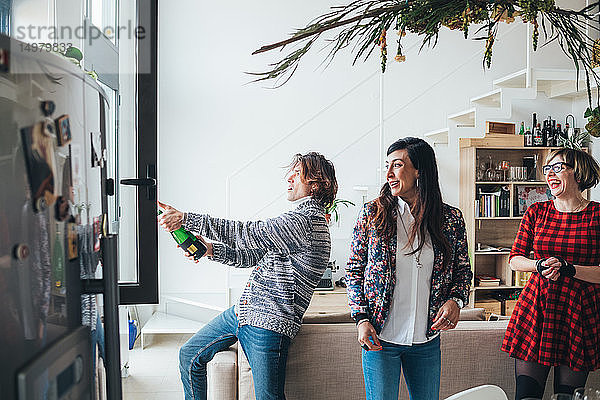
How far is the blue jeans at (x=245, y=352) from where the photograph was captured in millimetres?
2320

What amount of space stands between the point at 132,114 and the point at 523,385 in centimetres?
199

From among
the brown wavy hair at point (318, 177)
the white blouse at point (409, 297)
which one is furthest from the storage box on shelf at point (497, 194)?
the white blouse at point (409, 297)

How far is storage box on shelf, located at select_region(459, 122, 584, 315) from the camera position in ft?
18.5

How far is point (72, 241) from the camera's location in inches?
30.6

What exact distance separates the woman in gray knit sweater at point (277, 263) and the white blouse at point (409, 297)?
0.40m

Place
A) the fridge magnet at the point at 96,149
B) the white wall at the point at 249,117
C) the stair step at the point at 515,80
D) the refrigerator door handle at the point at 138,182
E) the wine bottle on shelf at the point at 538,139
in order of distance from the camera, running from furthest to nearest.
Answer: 1. the wine bottle on shelf at the point at 538,139
2. the white wall at the point at 249,117
3. the stair step at the point at 515,80
4. the refrigerator door handle at the point at 138,182
5. the fridge magnet at the point at 96,149

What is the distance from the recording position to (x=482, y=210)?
5.70 metres

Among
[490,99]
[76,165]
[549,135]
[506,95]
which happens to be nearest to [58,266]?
[76,165]

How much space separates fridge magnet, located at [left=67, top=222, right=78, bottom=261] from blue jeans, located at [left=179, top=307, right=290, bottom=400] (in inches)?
63.1

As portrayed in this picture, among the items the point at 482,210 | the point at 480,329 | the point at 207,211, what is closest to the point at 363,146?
the point at 482,210

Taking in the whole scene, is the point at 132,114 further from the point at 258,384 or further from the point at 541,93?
the point at 541,93

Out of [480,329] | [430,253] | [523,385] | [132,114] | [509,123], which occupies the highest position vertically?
[509,123]

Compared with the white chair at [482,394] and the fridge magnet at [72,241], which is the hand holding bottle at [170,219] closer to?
the white chair at [482,394]

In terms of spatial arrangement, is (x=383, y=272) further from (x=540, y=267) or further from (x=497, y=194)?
(x=497, y=194)
